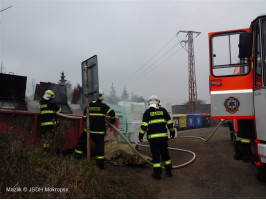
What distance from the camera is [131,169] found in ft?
17.5

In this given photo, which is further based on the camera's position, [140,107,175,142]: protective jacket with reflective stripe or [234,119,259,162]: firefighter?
[140,107,175,142]: protective jacket with reflective stripe

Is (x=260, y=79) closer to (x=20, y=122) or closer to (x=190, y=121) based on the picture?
(x=20, y=122)

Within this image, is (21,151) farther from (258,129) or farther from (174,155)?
(174,155)

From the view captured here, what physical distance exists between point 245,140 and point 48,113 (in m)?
4.23

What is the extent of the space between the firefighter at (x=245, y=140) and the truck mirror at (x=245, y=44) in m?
1.25

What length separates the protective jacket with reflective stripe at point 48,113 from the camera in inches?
205

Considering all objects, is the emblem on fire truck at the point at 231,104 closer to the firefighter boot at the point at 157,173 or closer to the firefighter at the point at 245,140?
the firefighter at the point at 245,140

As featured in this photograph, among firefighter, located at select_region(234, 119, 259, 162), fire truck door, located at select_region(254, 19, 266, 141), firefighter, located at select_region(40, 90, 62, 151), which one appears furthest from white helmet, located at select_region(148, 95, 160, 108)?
firefighter, located at select_region(40, 90, 62, 151)

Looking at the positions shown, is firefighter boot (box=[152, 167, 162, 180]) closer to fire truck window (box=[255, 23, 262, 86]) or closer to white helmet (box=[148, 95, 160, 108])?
white helmet (box=[148, 95, 160, 108])

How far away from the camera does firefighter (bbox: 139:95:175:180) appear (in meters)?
4.88

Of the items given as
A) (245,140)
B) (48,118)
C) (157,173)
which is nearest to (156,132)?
(157,173)

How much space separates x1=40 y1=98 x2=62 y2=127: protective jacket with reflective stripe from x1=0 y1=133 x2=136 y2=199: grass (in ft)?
3.47

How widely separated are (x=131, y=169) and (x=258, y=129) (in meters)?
2.90

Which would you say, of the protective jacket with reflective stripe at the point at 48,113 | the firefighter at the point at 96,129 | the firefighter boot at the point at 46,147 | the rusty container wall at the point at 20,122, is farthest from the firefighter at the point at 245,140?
the rusty container wall at the point at 20,122
